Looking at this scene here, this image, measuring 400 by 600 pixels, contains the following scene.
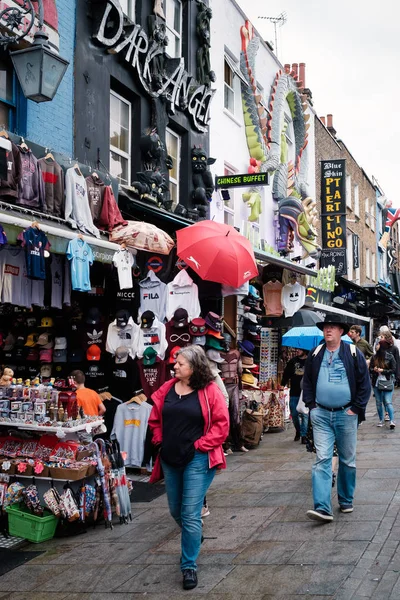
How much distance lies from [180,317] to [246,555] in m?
4.90

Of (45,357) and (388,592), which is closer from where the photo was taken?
(388,592)

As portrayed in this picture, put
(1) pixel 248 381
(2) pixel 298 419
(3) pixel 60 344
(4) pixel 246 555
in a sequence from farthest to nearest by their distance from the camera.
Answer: (1) pixel 248 381, (2) pixel 298 419, (3) pixel 60 344, (4) pixel 246 555

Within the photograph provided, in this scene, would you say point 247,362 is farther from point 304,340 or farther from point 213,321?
point 213,321

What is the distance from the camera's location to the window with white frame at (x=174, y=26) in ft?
46.2

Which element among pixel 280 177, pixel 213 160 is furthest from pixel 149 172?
pixel 280 177

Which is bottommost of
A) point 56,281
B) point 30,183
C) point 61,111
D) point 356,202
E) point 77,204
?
point 56,281

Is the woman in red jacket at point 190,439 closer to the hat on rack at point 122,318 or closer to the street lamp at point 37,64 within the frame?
the street lamp at point 37,64

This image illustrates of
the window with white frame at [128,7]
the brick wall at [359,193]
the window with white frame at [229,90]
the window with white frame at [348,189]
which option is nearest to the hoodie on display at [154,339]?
the window with white frame at [128,7]

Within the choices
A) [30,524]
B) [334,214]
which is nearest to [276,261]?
[30,524]

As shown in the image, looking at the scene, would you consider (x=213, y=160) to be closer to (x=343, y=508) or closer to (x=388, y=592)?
(x=343, y=508)

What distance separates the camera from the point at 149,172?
12.1m

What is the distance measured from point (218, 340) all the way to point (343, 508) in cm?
446

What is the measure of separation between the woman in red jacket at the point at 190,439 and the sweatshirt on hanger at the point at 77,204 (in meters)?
Result: 4.05

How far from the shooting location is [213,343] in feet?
35.9
